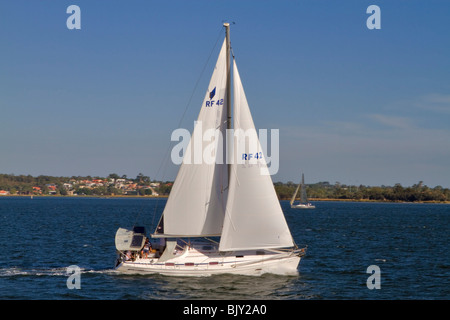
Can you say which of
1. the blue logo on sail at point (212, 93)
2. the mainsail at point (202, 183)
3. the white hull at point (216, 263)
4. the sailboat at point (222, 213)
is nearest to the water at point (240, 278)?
the white hull at point (216, 263)

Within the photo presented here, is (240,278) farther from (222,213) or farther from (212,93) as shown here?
(212,93)

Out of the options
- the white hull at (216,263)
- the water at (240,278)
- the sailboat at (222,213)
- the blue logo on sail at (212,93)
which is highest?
the blue logo on sail at (212,93)

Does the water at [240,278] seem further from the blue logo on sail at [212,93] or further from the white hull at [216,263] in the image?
the blue logo on sail at [212,93]

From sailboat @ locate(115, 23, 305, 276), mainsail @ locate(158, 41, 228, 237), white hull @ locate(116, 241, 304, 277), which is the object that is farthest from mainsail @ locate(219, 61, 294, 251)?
mainsail @ locate(158, 41, 228, 237)

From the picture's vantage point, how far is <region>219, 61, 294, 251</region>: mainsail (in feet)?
107

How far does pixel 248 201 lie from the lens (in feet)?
109

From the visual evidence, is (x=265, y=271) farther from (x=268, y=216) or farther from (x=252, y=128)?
(x=252, y=128)

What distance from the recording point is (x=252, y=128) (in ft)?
109

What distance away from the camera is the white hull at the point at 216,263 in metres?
32.0

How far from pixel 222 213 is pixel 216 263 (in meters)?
3.29

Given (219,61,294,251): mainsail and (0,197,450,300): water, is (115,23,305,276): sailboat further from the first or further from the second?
(0,197,450,300): water

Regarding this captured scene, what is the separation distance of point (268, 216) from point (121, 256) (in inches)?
351

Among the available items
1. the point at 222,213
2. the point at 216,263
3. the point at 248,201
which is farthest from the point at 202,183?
the point at 216,263
